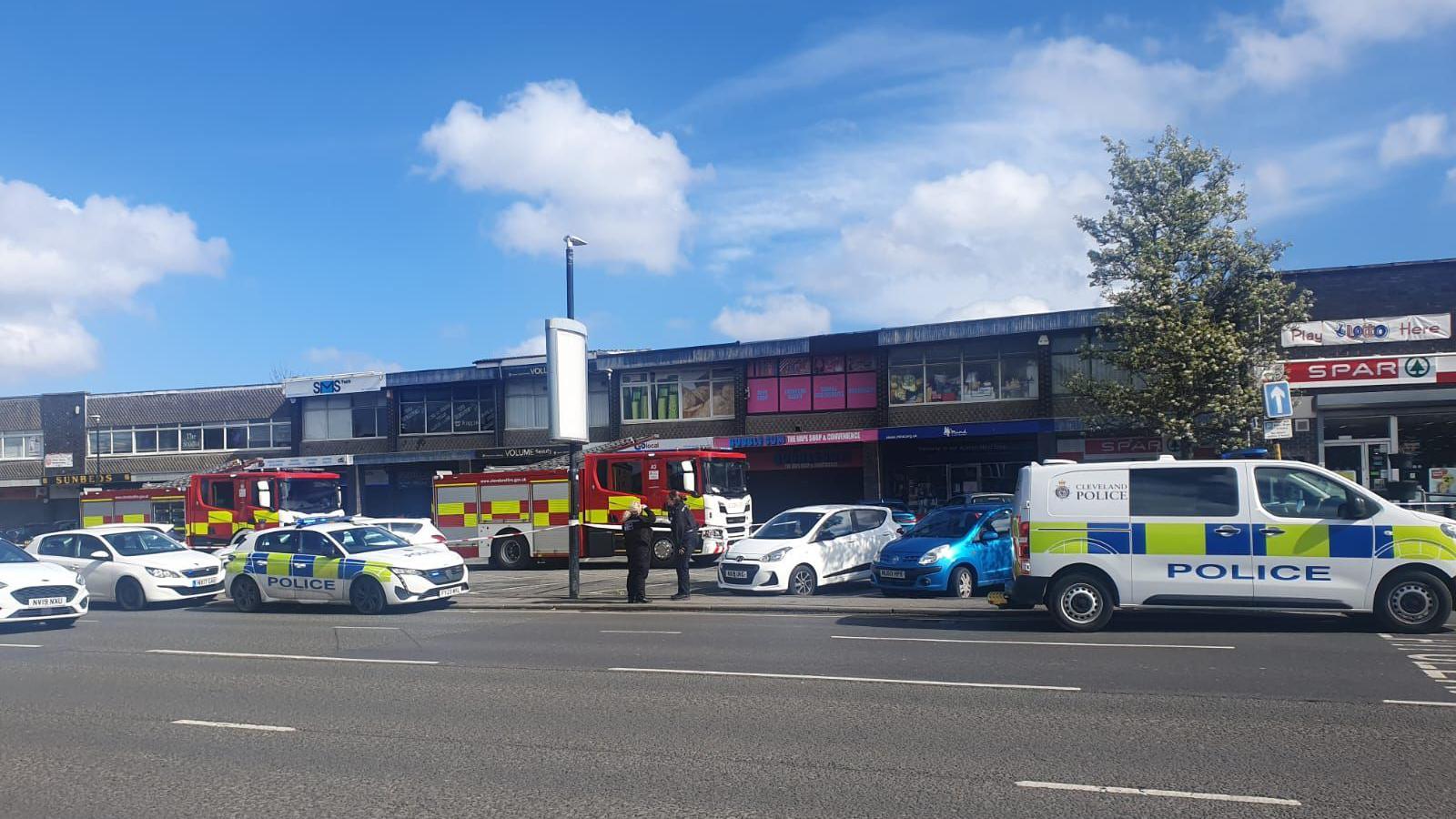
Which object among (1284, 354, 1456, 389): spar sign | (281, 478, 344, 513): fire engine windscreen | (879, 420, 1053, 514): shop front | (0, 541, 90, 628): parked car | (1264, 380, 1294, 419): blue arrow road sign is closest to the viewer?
(1264, 380, 1294, 419): blue arrow road sign

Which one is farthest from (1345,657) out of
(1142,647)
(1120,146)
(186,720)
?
(1120,146)

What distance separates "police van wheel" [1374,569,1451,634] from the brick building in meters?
13.1

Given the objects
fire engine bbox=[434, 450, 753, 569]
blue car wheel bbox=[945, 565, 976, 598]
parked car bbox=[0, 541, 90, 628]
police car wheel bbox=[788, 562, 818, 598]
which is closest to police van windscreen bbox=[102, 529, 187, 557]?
parked car bbox=[0, 541, 90, 628]

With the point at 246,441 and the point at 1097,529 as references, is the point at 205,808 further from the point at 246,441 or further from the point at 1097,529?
the point at 246,441

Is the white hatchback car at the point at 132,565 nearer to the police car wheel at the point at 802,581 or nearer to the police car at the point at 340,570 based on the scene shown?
the police car at the point at 340,570

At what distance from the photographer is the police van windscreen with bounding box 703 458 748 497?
25250 millimetres

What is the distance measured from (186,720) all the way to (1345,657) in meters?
10.2

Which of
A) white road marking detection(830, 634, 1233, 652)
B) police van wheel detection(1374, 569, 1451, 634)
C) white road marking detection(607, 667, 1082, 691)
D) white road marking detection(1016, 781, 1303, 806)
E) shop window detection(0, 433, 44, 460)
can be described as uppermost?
shop window detection(0, 433, 44, 460)

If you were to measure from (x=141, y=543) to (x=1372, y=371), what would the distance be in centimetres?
2733

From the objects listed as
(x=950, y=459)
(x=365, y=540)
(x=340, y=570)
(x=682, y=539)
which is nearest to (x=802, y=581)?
(x=682, y=539)

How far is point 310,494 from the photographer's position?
32188mm

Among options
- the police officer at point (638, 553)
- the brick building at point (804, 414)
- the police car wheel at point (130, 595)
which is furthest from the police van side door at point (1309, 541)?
the police car wheel at point (130, 595)

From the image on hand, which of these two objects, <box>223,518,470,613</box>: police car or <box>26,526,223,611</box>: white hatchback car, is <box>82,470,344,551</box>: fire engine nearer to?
<box>26,526,223,611</box>: white hatchback car

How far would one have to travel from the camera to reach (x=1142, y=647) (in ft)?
37.9
